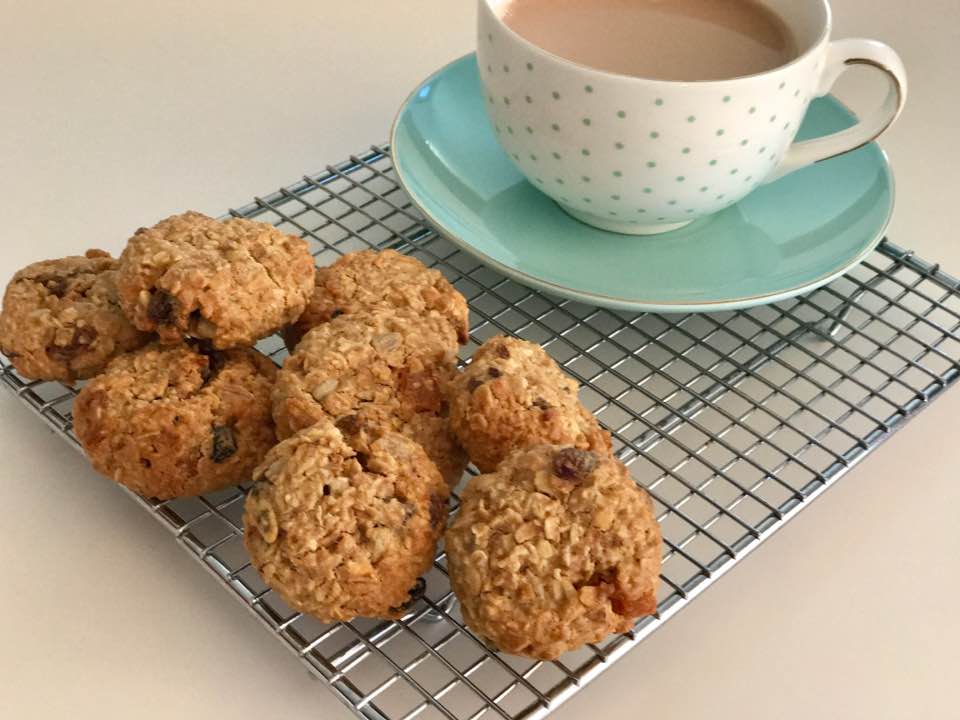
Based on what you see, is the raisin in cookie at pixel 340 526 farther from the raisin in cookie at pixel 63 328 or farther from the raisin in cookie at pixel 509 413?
the raisin in cookie at pixel 63 328

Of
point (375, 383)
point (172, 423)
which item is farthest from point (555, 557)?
point (172, 423)

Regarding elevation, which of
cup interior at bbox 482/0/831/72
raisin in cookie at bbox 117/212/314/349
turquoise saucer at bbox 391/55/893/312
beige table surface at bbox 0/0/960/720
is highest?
cup interior at bbox 482/0/831/72

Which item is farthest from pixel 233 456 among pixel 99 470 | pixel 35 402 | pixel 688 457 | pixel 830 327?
pixel 830 327

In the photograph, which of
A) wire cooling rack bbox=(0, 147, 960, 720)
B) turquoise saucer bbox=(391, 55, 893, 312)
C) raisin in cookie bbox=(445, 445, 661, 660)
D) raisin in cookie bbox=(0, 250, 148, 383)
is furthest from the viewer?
turquoise saucer bbox=(391, 55, 893, 312)

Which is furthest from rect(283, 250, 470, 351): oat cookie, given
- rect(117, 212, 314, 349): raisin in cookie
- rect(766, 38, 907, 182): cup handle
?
rect(766, 38, 907, 182): cup handle

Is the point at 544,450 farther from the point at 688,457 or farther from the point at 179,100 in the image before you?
the point at 179,100

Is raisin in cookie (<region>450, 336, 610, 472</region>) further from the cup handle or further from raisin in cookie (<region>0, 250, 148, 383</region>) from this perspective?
the cup handle

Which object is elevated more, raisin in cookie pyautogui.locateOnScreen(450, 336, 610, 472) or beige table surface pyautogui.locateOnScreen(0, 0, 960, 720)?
raisin in cookie pyautogui.locateOnScreen(450, 336, 610, 472)

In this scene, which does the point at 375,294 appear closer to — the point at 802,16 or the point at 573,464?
the point at 573,464
